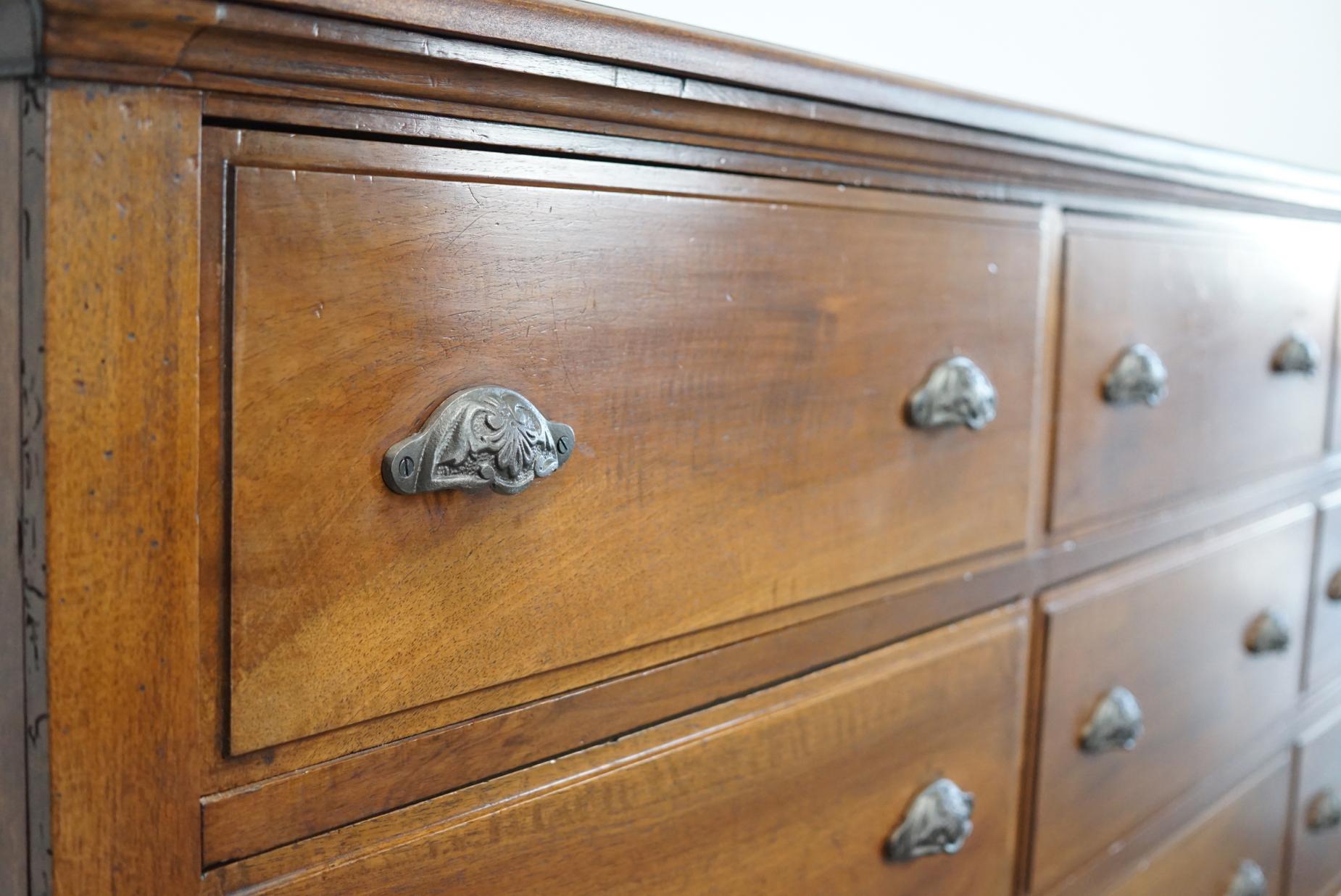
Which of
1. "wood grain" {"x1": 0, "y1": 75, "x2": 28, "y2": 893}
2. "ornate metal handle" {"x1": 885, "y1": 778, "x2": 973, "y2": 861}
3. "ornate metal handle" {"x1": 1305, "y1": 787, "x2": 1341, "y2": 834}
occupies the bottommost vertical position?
"ornate metal handle" {"x1": 1305, "y1": 787, "x2": 1341, "y2": 834}

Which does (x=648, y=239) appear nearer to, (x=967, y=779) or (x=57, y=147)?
(x=57, y=147)

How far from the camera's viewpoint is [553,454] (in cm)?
41

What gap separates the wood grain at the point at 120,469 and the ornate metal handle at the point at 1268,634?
0.91 m

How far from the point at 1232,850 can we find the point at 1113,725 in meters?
0.35

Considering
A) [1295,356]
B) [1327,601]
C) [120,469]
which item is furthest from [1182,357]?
[120,469]

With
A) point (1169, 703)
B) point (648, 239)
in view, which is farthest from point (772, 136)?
point (1169, 703)

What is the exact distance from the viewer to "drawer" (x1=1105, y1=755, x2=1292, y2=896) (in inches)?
34.6

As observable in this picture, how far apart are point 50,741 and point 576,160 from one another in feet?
0.88

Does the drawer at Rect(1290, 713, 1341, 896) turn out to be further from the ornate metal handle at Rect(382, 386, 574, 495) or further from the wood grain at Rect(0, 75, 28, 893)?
the wood grain at Rect(0, 75, 28, 893)

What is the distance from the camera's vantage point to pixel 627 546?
1.50 feet

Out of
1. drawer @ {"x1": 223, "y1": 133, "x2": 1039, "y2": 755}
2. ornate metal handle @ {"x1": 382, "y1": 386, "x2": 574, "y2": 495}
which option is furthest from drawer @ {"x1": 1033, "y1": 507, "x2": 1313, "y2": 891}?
ornate metal handle @ {"x1": 382, "y1": 386, "x2": 574, "y2": 495}

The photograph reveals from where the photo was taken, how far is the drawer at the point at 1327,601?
1.06 metres

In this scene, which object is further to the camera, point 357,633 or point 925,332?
point 925,332

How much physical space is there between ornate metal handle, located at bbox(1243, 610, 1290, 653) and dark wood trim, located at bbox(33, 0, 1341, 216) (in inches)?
18.4
